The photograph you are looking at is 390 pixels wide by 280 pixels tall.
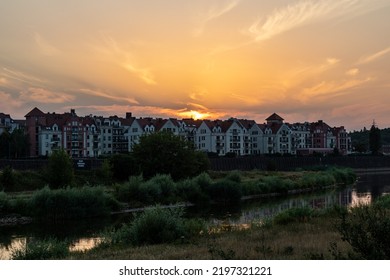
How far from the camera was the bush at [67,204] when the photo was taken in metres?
30.2

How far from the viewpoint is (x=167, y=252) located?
36.0 feet

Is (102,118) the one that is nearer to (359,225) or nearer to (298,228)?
(298,228)

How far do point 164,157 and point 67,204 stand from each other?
57.2 ft

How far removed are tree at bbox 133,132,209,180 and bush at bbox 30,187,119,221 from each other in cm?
1531

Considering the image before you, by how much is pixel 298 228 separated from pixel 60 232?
1453 centimetres

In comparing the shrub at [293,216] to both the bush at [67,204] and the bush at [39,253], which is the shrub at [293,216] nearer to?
the bush at [39,253]

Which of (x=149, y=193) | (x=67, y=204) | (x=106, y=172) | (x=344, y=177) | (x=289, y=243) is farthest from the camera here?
(x=344, y=177)

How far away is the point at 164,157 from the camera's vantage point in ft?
155

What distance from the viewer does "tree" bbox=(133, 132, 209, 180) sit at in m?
47.2

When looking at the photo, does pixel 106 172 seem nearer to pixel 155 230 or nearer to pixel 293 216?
pixel 293 216

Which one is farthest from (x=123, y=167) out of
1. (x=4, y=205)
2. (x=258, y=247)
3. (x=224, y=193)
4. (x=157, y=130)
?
(x=258, y=247)

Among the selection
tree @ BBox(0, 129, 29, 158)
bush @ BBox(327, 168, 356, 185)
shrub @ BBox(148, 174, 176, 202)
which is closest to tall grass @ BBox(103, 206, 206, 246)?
shrub @ BBox(148, 174, 176, 202)

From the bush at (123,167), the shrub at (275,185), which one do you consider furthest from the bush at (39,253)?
the bush at (123,167)

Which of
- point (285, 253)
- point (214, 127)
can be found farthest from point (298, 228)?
point (214, 127)
